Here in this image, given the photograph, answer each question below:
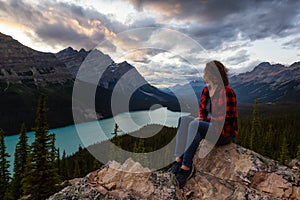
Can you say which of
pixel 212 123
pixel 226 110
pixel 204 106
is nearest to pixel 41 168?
pixel 204 106

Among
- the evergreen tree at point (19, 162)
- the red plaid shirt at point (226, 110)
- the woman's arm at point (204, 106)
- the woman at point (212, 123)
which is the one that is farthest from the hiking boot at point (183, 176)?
the evergreen tree at point (19, 162)

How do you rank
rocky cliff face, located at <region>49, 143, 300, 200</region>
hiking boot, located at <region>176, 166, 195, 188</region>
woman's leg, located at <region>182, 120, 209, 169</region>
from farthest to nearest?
woman's leg, located at <region>182, 120, 209, 169</region> < hiking boot, located at <region>176, 166, 195, 188</region> < rocky cliff face, located at <region>49, 143, 300, 200</region>

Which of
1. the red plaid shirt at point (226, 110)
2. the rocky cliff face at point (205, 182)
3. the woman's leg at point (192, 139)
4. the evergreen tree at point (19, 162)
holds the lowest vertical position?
the evergreen tree at point (19, 162)

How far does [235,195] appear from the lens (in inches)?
226

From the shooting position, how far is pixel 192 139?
6.41 metres

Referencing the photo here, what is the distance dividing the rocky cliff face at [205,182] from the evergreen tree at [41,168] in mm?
14443

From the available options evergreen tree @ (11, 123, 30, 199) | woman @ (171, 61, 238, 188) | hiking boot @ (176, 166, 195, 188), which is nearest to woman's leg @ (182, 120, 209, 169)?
woman @ (171, 61, 238, 188)

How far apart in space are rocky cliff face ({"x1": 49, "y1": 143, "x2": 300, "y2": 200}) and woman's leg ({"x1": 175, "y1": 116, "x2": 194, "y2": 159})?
2.47 feet

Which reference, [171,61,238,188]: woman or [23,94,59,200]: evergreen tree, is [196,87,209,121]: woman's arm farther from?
[23,94,59,200]: evergreen tree

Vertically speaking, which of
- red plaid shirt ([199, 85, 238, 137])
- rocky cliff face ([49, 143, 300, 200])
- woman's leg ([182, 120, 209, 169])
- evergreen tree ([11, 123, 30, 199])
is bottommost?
evergreen tree ([11, 123, 30, 199])

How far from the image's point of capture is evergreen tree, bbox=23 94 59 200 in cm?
1877

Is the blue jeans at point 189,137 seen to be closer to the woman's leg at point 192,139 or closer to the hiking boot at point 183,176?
the woman's leg at point 192,139

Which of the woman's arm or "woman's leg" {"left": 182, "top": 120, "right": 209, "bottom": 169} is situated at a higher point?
the woman's arm

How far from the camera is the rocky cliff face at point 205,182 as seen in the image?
18.3ft
